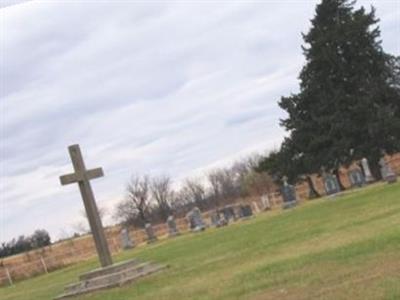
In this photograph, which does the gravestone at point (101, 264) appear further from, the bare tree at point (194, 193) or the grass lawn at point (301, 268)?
the bare tree at point (194, 193)

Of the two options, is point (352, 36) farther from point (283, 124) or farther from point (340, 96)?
point (283, 124)

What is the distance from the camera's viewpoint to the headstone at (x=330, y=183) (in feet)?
136

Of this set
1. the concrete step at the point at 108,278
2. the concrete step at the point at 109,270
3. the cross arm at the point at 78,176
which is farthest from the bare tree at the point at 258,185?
the concrete step at the point at 108,278

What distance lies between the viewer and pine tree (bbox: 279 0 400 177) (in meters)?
39.2

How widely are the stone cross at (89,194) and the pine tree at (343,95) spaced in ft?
75.0

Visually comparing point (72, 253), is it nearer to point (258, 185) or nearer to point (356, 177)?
point (356, 177)

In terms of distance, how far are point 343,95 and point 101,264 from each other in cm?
2498


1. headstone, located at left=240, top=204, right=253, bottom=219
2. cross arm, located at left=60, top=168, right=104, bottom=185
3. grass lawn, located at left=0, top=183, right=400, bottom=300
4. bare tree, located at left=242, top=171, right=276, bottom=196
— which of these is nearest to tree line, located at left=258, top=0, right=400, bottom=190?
headstone, located at left=240, top=204, right=253, bottom=219

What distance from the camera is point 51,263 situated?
49094mm

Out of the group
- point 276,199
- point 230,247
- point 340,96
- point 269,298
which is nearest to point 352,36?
point 340,96

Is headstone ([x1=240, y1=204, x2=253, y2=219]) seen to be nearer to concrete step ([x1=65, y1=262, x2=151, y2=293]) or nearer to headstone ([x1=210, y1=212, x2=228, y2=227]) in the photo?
headstone ([x1=210, y1=212, x2=228, y2=227])

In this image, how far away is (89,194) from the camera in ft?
59.2

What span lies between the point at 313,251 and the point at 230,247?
6146 mm

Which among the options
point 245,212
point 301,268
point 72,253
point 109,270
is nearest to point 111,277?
point 109,270
